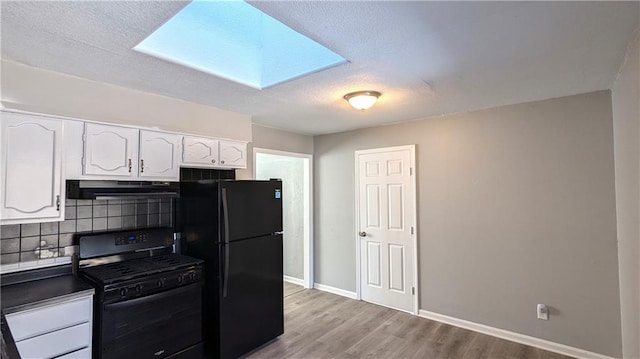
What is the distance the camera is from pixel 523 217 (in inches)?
122

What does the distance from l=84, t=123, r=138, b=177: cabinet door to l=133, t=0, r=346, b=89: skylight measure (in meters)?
0.92

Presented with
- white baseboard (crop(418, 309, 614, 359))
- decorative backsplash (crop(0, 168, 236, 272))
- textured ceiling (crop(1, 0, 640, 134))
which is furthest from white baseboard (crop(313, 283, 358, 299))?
textured ceiling (crop(1, 0, 640, 134))

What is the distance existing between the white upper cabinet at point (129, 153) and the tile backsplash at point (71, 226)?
389 millimetres

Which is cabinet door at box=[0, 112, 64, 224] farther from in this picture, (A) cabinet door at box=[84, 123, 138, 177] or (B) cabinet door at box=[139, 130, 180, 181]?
(B) cabinet door at box=[139, 130, 180, 181]

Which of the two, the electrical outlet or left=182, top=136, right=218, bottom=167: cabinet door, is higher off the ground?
left=182, top=136, right=218, bottom=167: cabinet door

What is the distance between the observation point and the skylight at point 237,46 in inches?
79.1

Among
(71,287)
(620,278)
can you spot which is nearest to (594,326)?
(620,278)

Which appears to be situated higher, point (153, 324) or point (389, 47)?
point (389, 47)

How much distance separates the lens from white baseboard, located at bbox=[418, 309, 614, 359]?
2.82 metres

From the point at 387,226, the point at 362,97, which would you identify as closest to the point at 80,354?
the point at 362,97

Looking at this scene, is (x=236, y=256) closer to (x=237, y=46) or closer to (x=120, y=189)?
(x=120, y=189)

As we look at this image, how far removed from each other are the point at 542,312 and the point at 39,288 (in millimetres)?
4210

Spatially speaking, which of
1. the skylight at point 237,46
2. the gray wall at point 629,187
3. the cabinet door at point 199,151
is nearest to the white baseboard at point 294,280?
the cabinet door at point 199,151

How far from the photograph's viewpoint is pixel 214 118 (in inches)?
127
